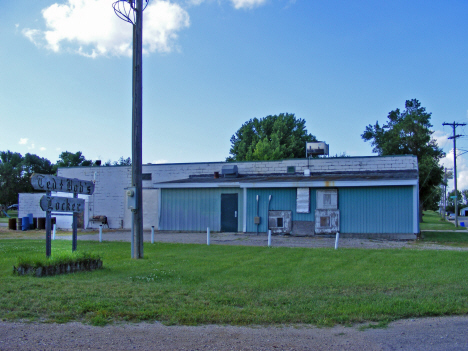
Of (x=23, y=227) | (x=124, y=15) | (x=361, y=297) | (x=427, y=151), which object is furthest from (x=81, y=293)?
(x=427, y=151)

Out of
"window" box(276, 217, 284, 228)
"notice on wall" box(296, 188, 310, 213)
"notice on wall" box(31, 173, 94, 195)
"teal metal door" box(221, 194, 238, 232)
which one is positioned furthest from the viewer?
"teal metal door" box(221, 194, 238, 232)

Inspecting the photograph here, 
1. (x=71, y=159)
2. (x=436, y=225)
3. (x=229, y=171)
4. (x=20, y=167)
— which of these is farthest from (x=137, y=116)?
(x=20, y=167)

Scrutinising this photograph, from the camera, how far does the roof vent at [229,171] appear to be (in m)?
26.6

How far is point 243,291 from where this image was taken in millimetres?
7578

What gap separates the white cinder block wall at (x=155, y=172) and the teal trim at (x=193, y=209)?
6.08 ft

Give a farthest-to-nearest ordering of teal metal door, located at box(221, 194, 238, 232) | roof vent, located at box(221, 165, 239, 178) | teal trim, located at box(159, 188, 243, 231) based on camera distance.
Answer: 1. roof vent, located at box(221, 165, 239, 178)
2. teal trim, located at box(159, 188, 243, 231)
3. teal metal door, located at box(221, 194, 238, 232)

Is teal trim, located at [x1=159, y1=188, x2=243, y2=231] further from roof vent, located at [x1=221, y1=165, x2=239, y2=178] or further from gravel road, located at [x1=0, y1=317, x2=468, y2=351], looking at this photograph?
gravel road, located at [x1=0, y1=317, x2=468, y2=351]

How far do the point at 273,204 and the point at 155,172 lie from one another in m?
10.0

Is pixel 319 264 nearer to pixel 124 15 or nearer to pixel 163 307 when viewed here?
pixel 163 307

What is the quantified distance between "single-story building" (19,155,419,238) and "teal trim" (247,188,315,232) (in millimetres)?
43

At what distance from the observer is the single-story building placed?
67.1ft

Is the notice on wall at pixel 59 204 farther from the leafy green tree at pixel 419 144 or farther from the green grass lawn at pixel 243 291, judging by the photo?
the leafy green tree at pixel 419 144

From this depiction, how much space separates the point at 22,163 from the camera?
248 ft

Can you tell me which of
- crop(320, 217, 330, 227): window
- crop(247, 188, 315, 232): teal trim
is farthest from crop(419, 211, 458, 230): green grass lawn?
crop(247, 188, 315, 232): teal trim
